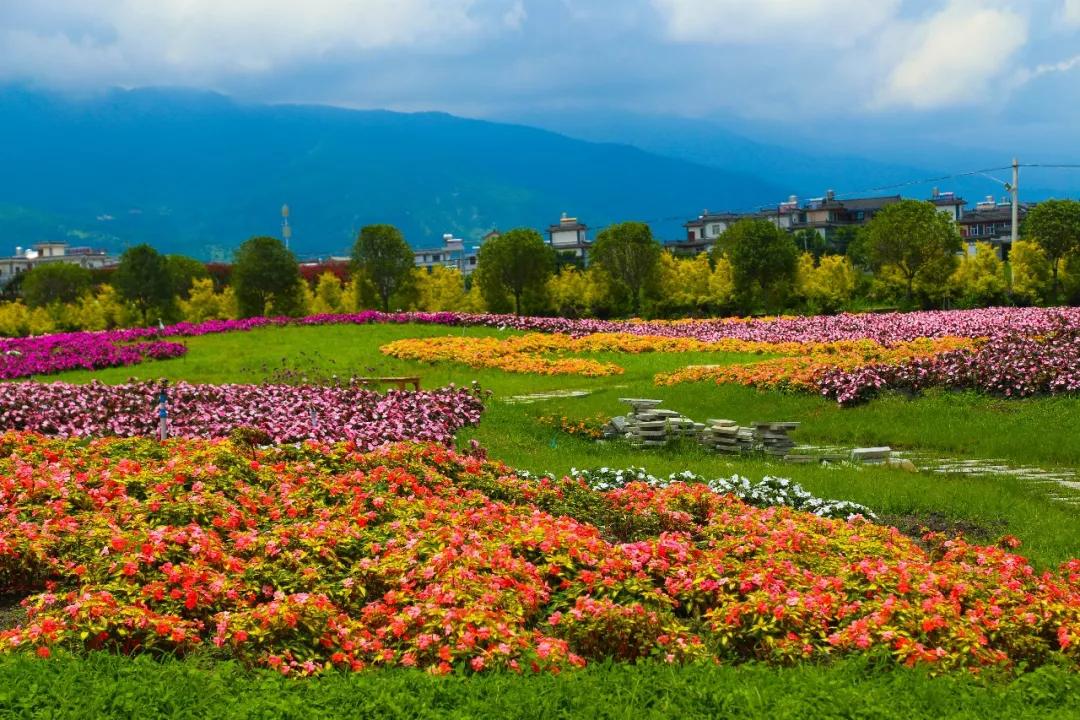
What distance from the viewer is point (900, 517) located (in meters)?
10.0

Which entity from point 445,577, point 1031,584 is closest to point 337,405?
point 445,577

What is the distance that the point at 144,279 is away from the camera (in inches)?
1993

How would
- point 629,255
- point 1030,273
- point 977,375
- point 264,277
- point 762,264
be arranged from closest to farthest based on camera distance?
1. point 977,375
2. point 1030,273
3. point 264,277
4. point 762,264
5. point 629,255

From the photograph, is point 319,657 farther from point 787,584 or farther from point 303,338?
point 303,338

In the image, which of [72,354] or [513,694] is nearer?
[513,694]

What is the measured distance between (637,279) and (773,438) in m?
39.4

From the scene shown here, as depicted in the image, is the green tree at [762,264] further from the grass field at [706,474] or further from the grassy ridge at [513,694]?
the grassy ridge at [513,694]

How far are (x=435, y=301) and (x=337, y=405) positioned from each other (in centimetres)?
3871

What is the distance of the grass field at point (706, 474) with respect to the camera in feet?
15.9

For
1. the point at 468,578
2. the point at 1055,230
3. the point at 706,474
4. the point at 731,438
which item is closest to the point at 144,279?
the point at 1055,230

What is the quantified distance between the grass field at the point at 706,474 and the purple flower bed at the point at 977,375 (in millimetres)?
440

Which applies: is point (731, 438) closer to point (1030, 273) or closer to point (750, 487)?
point (750, 487)

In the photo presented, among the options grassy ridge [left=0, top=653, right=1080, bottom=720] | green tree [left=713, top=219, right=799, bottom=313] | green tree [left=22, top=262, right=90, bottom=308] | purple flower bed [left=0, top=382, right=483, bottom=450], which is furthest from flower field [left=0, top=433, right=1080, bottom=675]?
green tree [left=22, top=262, right=90, bottom=308]

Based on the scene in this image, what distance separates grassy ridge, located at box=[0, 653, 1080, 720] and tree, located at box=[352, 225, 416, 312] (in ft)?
149
